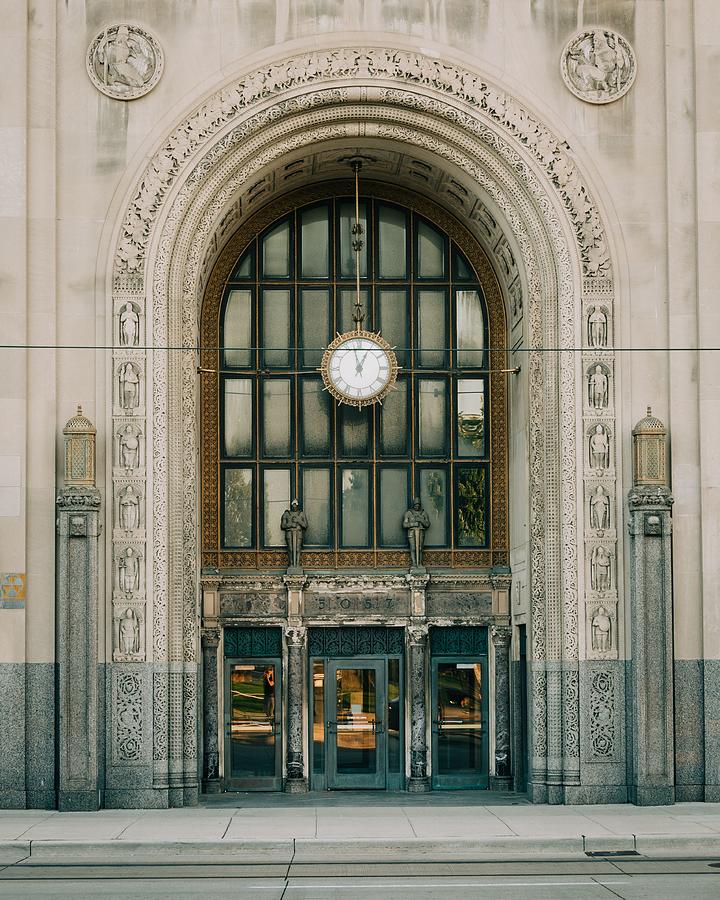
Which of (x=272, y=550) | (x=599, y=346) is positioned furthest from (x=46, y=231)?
(x=599, y=346)

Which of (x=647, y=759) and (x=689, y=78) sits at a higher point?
(x=689, y=78)

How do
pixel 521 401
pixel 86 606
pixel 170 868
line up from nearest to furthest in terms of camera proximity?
pixel 170 868, pixel 86 606, pixel 521 401

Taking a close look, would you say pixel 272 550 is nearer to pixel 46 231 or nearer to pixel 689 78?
pixel 46 231

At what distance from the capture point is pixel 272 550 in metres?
26.9

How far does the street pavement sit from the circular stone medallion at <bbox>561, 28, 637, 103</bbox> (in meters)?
11.3

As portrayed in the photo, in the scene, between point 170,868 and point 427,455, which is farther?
point 427,455

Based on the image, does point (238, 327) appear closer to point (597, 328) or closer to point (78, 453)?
point (78, 453)

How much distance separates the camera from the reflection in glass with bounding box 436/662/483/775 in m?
26.6

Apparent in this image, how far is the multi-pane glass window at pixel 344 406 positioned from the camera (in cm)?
2689

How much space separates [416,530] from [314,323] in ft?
13.3

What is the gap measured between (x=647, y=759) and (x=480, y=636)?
4.42m

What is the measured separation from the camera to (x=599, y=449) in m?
24.3

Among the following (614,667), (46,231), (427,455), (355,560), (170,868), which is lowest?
(170,868)

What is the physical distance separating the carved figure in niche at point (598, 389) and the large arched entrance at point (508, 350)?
84 mm
